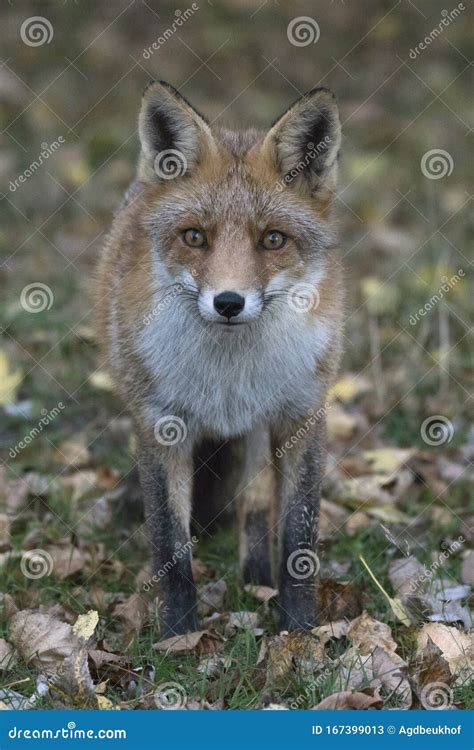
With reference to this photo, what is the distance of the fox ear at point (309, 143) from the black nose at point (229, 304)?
2.49 feet

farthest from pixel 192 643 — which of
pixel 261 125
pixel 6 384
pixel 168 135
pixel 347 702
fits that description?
pixel 261 125

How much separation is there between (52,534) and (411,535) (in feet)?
6.62

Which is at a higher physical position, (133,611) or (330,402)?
(330,402)

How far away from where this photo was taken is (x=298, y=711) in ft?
13.1

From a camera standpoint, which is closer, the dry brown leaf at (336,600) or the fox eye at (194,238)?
the fox eye at (194,238)

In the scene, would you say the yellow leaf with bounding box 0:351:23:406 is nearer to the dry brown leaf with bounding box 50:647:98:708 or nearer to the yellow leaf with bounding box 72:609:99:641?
the yellow leaf with bounding box 72:609:99:641

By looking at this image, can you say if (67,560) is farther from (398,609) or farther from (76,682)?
(398,609)

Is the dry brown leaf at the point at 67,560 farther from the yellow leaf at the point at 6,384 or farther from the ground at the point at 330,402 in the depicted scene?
the yellow leaf at the point at 6,384

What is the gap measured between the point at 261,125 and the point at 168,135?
6.15m

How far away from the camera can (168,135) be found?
4.88 meters

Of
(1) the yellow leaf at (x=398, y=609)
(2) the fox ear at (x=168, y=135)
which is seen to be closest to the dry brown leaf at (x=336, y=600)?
(1) the yellow leaf at (x=398, y=609)

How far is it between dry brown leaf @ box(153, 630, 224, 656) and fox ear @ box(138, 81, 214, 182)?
2065mm

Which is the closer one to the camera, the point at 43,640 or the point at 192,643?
the point at 43,640

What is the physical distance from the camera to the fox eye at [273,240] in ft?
15.1
